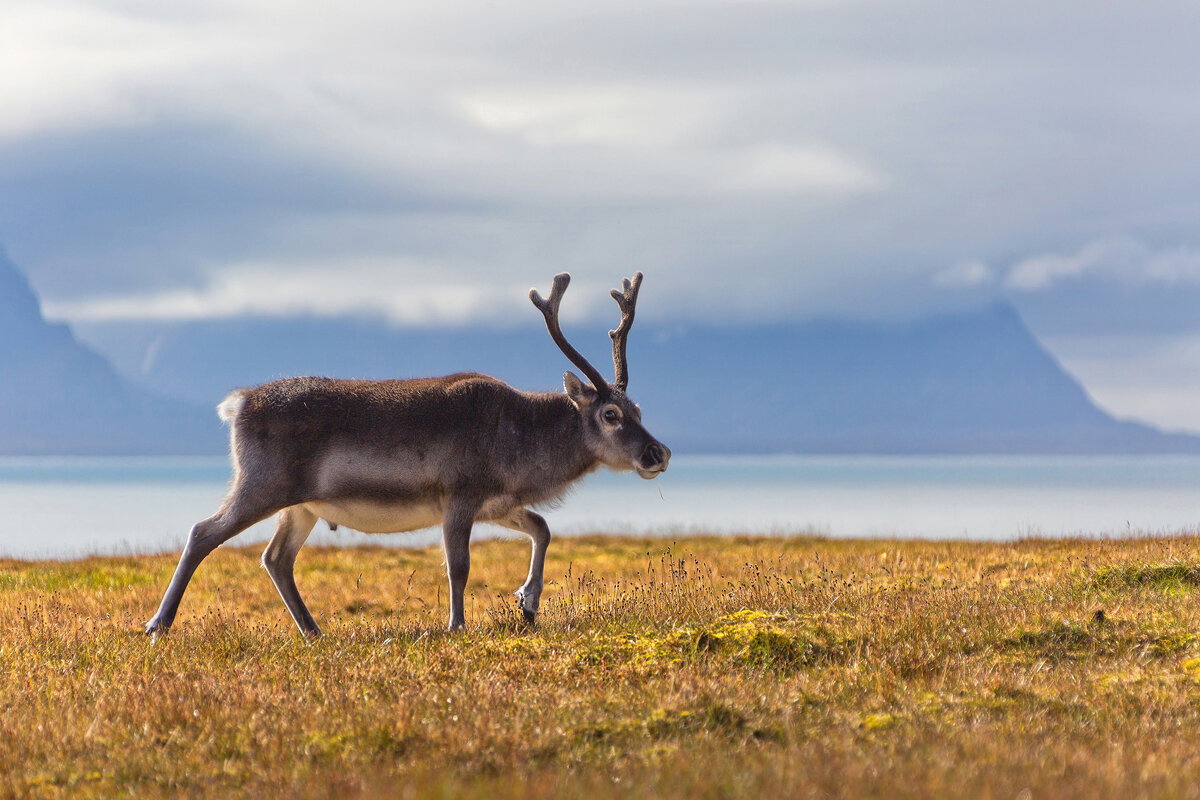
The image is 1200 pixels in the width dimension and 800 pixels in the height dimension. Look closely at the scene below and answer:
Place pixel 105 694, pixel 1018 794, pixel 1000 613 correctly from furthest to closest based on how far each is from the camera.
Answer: pixel 1000 613
pixel 105 694
pixel 1018 794

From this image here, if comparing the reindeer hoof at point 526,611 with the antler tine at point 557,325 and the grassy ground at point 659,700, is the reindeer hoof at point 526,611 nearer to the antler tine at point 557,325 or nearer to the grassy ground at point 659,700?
the grassy ground at point 659,700

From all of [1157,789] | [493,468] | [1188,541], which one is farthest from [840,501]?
[1157,789]

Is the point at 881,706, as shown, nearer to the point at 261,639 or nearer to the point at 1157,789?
the point at 1157,789

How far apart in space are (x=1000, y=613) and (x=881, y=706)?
11.9 feet

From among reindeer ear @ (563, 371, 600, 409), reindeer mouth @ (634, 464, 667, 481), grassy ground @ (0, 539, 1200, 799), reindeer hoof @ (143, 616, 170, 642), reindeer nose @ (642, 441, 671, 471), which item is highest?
reindeer ear @ (563, 371, 600, 409)

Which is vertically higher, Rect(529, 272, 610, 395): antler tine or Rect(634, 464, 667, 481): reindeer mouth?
Rect(529, 272, 610, 395): antler tine

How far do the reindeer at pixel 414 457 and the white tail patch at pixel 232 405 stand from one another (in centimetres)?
1

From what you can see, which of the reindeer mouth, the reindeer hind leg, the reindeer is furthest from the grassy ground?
the reindeer mouth

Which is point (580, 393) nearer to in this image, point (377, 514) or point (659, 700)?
point (377, 514)

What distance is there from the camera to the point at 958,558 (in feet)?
58.7

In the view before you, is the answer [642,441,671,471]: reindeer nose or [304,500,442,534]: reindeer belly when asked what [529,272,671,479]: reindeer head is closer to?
[642,441,671,471]: reindeer nose

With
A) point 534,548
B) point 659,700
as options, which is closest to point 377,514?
point 534,548

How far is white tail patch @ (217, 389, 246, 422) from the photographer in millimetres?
11906

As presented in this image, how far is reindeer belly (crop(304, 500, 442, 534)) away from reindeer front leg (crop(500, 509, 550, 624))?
97cm
